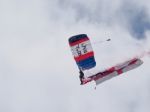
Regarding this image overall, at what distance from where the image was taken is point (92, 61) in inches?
2739

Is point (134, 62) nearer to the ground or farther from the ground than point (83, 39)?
nearer to the ground

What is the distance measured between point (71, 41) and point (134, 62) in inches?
346

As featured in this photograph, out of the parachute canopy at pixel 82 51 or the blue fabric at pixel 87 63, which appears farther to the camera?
the parachute canopy at pixel 82 51

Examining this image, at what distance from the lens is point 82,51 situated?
69438 millimetres

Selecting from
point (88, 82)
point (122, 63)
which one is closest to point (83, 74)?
point (88, 82)

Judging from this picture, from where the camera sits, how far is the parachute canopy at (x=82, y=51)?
68875 millimetres

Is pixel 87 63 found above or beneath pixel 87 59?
beneath

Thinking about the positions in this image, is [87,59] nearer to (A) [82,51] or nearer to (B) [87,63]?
(B) [87,63]

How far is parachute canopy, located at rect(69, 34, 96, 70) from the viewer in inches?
2712

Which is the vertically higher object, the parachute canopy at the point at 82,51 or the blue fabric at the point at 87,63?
the parachute canopy at the point at 82,51

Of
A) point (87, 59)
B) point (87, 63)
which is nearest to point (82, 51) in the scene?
point (87, 59)

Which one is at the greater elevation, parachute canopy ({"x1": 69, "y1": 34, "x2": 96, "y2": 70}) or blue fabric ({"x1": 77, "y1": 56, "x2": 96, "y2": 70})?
parachute canopy ({"x1": 69, "y1": 34, "x2": 96, "y2": 70})

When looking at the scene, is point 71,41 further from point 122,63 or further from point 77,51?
point 122,63

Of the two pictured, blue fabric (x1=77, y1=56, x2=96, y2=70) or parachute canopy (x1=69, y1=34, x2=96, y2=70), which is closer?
blue fabric (x1=77, y1=56, x2=96, y2=70)
